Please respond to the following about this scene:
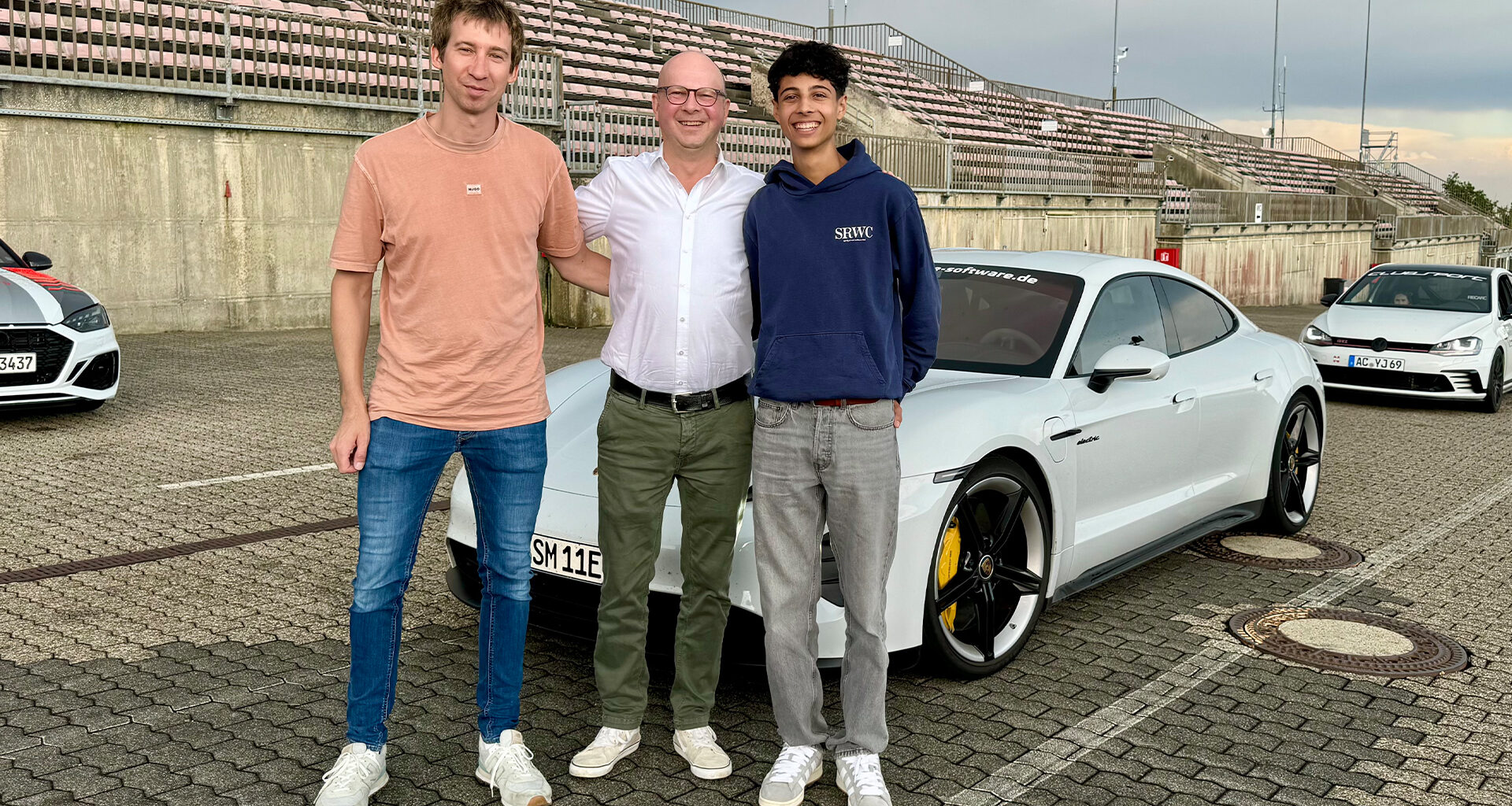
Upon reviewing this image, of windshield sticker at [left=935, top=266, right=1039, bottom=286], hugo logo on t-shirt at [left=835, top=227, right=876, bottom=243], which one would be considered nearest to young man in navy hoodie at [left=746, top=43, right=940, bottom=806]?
hugo logo on t-shirt at [left=835, top=227, right=876, bottom=243]

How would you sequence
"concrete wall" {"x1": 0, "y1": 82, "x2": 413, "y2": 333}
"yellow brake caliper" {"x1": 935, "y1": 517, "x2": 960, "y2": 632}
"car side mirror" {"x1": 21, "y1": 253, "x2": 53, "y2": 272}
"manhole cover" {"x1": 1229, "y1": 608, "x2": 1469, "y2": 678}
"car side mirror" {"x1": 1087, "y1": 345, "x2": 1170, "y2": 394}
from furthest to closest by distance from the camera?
"concrete wall" {"x1": 0, "y1": 82, "x2": 413, "y2": 333} → "car side mirror" {"x1": 21, "y1": 253, "x2": 53, "y2": 272} → "car side mirror" {"x1": 1087, "y1": 345, "x2": 1170, "y2": 394} → "manhole cover" {"x1": 1229, "y1": 608, "x2": 1469, "y2": 678} → "yellow brake caliper" {"x1": 935, "y1": 517, "x2": 960, "y2": 632}

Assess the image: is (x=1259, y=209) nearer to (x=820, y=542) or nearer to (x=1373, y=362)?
(x=1373, y=362)

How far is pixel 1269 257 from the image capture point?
34.4 metres

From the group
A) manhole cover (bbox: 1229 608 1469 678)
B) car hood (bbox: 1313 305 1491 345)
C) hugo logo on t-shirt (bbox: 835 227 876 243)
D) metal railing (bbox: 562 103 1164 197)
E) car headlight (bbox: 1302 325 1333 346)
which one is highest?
metal railing (bbox: 562 103 1164 197)

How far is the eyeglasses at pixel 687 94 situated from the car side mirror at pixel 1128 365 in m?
2.10

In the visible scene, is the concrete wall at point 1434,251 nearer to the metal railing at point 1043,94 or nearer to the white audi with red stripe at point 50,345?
the metal railing at point 1043,94

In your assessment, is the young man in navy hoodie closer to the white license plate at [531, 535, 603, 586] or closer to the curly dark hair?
the curly dark hair

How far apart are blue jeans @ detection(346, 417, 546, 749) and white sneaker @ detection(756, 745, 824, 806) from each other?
696 millimetres

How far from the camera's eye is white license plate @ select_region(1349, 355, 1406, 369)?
1199 centimetres

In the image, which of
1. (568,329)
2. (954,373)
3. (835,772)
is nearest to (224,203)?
(568,329)

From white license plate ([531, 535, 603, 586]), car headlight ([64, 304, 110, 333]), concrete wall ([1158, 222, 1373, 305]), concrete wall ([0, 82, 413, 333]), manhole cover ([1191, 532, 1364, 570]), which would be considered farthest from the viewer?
concrete wall ([1158, 222, 1373, 305])

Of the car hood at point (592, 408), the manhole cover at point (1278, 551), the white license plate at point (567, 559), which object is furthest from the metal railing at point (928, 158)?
the white license plate at point (567, 559)

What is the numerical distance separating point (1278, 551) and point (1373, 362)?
6.48 meters

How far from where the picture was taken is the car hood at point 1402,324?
1208cm
